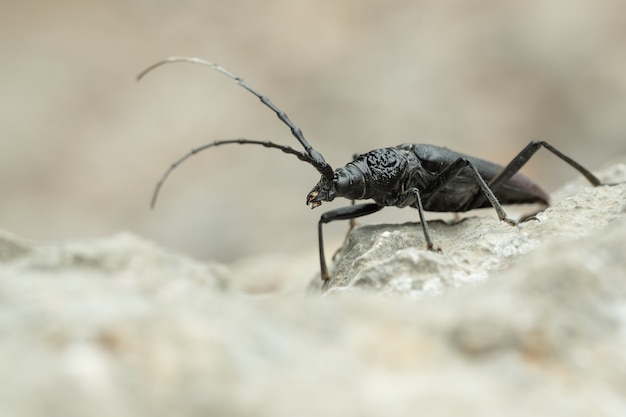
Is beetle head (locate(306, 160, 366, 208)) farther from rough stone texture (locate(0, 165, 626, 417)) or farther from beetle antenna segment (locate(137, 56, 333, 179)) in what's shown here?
rough stone texture (locate(0, 165, 626, 417))

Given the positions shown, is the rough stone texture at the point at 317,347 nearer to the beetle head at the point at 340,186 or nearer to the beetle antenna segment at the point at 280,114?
the beetle antenna segment at the point at 280,114

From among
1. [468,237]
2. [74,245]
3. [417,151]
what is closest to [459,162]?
[417,151]

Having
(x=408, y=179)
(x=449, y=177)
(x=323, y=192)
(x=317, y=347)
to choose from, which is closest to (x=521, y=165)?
(x=449, y=177)

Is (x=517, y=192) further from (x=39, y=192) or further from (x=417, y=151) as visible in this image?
(x=39, y=192)

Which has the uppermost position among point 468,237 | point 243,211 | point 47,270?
point 243,211

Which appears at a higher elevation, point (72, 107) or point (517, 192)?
point (72, 107)

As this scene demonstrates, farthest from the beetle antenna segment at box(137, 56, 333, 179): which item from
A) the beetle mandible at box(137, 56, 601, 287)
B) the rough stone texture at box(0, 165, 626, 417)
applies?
the rough stone texture at box(0, 165, 626, 417)
